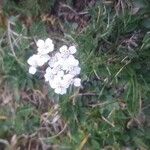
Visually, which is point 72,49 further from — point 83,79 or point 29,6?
point 29,6

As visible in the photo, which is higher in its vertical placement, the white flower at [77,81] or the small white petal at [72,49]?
the small white petal at [72,49]

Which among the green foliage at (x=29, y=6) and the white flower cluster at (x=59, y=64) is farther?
the green foliage at (x=29, y=6)

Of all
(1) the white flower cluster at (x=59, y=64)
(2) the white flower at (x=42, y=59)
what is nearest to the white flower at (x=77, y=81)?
(1) the white flower cluster at (x=59, y=64)

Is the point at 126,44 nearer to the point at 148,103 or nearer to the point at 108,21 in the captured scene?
the point at 108,21

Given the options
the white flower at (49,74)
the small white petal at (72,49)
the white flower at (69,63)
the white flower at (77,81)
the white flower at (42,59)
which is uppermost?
the small white petal at (72,49)

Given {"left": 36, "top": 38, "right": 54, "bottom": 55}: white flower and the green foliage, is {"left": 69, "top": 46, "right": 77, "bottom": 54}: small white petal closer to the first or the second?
{"left": 36, "top": 38, "right": 54, "bottom": 55}: white flower

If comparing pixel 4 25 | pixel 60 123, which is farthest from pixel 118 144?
pixel 4 25

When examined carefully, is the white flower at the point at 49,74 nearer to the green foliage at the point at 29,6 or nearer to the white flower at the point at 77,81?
the white flower at the point at 77,81
